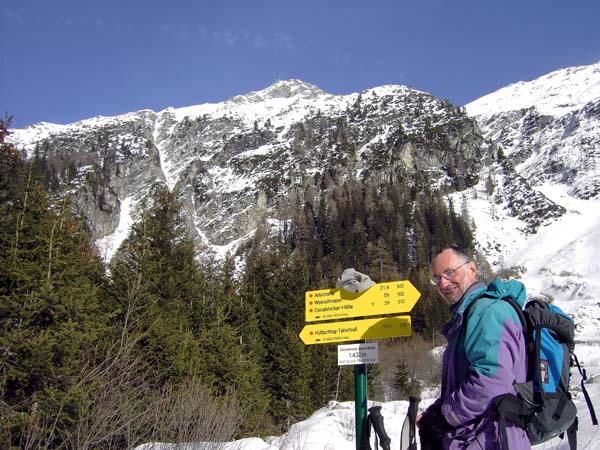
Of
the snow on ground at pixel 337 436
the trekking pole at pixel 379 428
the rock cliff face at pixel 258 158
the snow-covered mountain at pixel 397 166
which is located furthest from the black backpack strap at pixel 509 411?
the rock cliff face at pixel 258 158

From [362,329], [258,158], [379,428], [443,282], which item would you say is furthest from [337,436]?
[258,158]

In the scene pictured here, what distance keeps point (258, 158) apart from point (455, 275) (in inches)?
5871

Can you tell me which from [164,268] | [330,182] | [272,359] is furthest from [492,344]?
[330,182]

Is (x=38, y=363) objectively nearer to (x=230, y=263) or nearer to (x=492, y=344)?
(x=492, y=344)

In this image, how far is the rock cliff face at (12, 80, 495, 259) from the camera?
391 ft

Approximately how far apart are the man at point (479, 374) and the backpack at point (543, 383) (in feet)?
0.17

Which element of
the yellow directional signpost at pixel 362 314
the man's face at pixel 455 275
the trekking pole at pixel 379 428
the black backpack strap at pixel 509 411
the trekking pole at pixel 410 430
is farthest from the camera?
the yellow directional signpost at pixel 362 314

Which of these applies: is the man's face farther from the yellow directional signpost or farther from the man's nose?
the yellow directional signpost

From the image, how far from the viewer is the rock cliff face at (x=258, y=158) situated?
11906 centimetres

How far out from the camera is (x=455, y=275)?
10.7ft

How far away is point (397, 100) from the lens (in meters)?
163

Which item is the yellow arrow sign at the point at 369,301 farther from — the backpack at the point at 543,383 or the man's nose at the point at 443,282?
the backpack at the point at 543,383

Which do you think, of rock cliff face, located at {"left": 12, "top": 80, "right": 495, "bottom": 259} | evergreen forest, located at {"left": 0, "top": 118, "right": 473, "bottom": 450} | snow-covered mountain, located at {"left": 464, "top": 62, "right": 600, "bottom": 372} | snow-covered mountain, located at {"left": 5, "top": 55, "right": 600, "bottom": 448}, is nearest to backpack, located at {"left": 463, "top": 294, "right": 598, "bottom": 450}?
evergreen forest, located at {"left": 0, "top": 118, "right": 473, "bottom": 450}

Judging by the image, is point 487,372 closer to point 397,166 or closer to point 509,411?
Result: point 509,411
